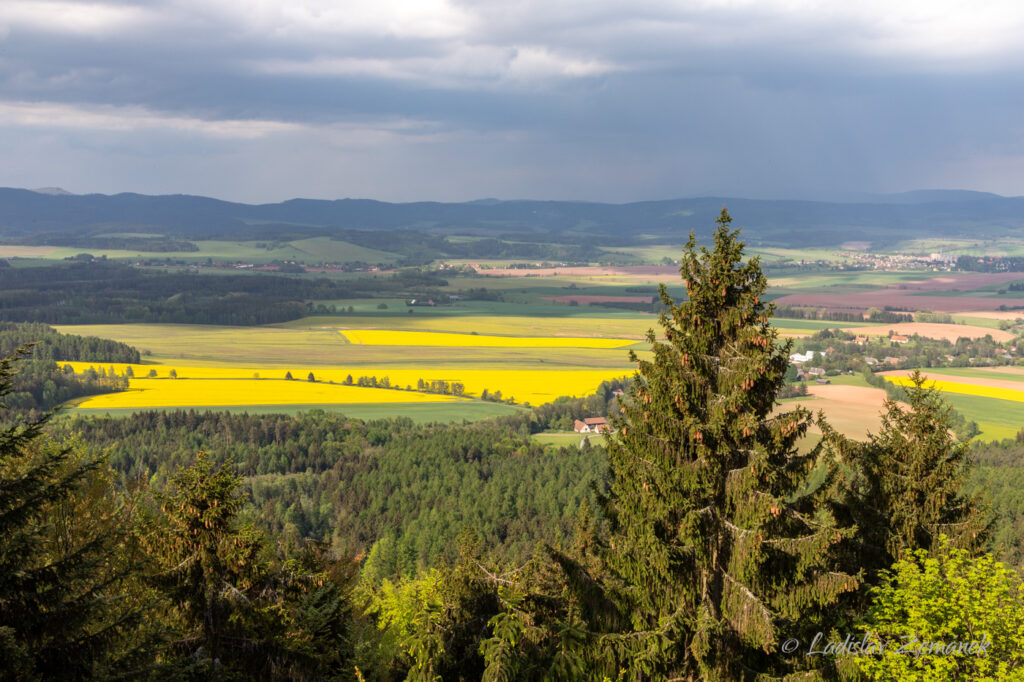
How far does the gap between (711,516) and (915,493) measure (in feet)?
24.2

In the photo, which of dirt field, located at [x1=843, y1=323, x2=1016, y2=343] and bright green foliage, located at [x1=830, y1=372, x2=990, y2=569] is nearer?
bright green foliage, located at [x1=830, y1=372, x2=990, y2=569]

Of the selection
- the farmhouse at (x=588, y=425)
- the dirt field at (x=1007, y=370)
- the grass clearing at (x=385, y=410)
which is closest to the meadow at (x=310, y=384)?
the grass clearing at (x=385, y=410)

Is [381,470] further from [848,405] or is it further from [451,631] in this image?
[451,631]

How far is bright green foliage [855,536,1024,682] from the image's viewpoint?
1541 centimetres

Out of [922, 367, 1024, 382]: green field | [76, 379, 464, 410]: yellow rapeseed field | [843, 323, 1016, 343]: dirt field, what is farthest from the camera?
[843, 323, 1016, 343]: dirt field

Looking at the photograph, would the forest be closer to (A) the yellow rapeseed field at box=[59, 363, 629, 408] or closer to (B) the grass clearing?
(B) the grass clearing

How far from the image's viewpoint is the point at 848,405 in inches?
4094

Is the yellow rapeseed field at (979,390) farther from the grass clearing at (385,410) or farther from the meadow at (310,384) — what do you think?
the grass clearing at (385,410)

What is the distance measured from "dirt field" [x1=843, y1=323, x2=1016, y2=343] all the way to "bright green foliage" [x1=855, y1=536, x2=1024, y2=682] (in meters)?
165

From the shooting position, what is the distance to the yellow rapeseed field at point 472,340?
165m

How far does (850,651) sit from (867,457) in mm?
6419

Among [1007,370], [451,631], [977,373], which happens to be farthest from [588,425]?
[451,631]

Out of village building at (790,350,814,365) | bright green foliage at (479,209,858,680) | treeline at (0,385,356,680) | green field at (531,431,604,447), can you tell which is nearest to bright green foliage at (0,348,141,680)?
treeline at (0,385,356,680)

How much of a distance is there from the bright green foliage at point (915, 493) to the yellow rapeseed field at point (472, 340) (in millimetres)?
141015
